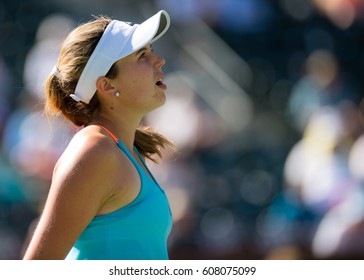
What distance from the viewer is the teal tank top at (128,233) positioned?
2.59 metres

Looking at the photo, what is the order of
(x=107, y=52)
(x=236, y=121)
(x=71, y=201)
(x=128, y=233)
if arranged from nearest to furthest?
(x=71, y=201), (x=128, y=233), (x=107, y=52), (x=236, y=121)

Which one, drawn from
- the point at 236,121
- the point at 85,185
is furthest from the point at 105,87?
the point at 236,121

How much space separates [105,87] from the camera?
288cm

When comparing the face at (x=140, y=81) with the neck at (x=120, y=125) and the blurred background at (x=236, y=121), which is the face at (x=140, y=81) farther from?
the blurred background at (x=236, y=121)

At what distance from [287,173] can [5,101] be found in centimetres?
236

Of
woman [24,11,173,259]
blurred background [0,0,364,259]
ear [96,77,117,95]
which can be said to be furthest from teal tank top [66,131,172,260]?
blurred background [0,0,364,259]

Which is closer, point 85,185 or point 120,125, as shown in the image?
point 85,185

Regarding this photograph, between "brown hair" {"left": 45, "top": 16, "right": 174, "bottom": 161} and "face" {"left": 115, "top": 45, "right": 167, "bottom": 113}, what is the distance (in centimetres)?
4

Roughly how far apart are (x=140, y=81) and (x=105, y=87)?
12cm

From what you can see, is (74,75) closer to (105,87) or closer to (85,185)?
(105,87)

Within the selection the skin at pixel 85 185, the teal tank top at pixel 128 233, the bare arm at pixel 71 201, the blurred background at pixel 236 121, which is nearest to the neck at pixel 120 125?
the skin at pixel 85 185

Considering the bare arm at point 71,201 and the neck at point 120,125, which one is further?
the neck at point 120,125

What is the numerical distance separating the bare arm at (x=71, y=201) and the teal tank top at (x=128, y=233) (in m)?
0.08

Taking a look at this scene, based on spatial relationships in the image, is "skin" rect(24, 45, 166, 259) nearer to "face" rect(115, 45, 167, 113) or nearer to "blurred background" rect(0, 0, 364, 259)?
"face" rect(115, 45, 167, 113)
